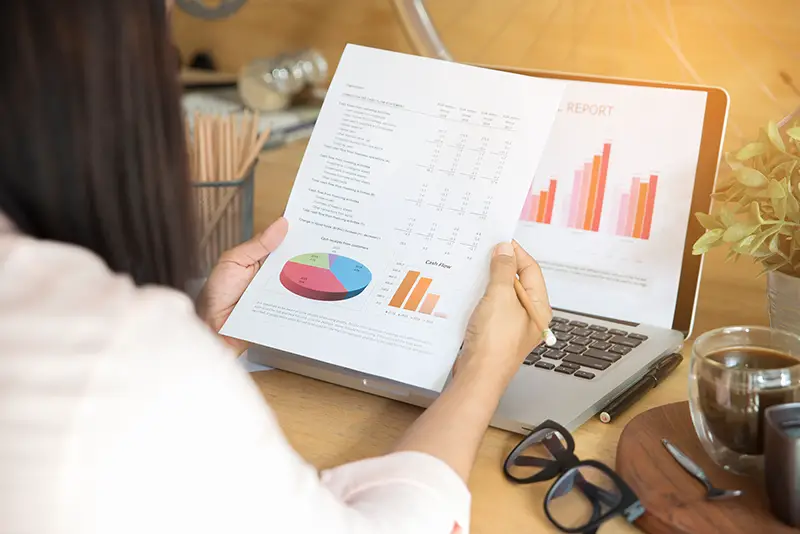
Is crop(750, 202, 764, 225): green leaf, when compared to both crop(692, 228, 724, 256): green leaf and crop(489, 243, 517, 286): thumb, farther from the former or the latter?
crop(489, 243, 517, 286): thumb

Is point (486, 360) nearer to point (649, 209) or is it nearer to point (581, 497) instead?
point (581, 497)

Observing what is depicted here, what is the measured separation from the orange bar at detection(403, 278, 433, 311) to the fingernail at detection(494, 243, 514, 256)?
0.23ft

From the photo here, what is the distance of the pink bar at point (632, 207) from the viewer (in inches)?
39.4

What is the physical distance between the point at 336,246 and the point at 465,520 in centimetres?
35

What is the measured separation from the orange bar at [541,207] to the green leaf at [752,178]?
0.25 m

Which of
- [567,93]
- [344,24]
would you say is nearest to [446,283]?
[567,93]

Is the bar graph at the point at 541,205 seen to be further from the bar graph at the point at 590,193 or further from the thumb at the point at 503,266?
the thumb at the point at 503,266

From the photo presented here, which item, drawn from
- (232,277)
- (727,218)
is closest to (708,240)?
(727,218)

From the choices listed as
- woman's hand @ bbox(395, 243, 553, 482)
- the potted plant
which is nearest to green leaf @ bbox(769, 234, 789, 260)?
the potted plant

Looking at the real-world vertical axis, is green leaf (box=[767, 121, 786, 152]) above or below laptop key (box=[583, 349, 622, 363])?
above

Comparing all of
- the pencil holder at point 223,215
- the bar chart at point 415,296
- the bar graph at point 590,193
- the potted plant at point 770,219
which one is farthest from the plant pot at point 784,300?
the pencil holder at point 223,215

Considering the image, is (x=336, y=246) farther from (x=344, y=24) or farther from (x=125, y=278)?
(x=344, y=24)

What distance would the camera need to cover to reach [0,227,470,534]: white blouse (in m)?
0.46

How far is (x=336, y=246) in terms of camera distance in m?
0.90
